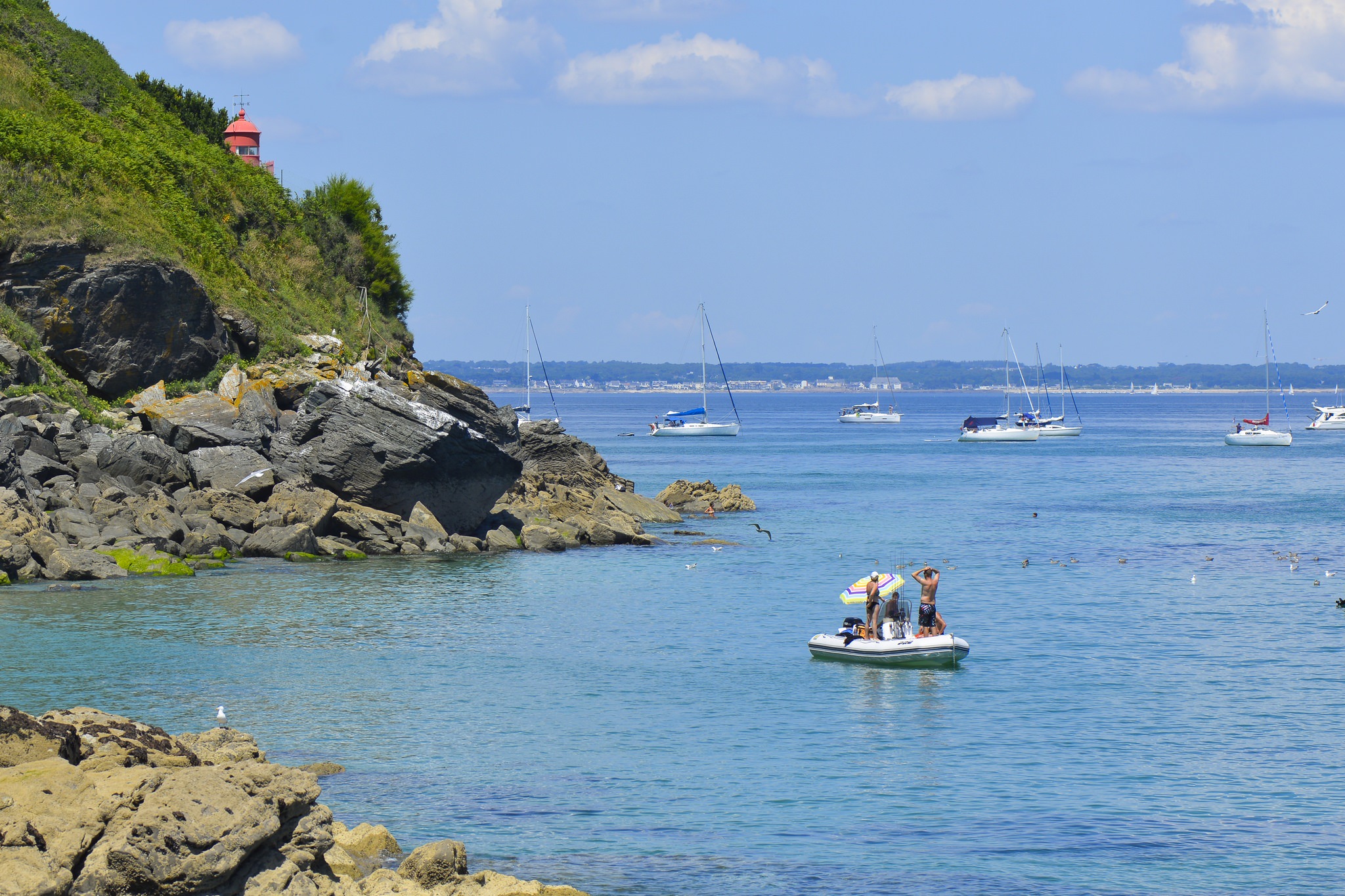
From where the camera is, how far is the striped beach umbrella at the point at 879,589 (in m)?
27.8

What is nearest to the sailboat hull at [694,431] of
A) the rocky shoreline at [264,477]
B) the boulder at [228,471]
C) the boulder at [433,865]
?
the rocky shoreline at [264,477]

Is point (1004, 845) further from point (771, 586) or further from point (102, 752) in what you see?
point (771, 586)

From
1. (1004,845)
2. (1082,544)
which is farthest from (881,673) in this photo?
(1082,544)

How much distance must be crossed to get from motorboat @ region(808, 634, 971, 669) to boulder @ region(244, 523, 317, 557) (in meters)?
18.4

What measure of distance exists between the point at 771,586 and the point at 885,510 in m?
25.3

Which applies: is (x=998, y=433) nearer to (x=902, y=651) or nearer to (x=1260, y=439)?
(x=1260, y=439)

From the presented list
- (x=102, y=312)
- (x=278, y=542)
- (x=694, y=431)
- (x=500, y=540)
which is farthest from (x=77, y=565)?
(x=694, y=431)

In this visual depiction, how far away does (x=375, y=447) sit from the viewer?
41.2 metres

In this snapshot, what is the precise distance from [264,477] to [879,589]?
21393 millimetres

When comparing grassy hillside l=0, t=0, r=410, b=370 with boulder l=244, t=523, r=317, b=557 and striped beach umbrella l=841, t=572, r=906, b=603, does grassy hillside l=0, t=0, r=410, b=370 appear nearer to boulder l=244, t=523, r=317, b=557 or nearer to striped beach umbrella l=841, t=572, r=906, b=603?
boulder l=244, t=523, r=317, b=557

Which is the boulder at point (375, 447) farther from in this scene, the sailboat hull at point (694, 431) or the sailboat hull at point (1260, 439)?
the sailboat hull at point (1260, 439)

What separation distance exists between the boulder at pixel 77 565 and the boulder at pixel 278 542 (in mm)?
5131

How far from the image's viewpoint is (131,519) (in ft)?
123

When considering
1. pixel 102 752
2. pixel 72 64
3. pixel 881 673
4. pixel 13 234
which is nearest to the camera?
pixel 102 752
